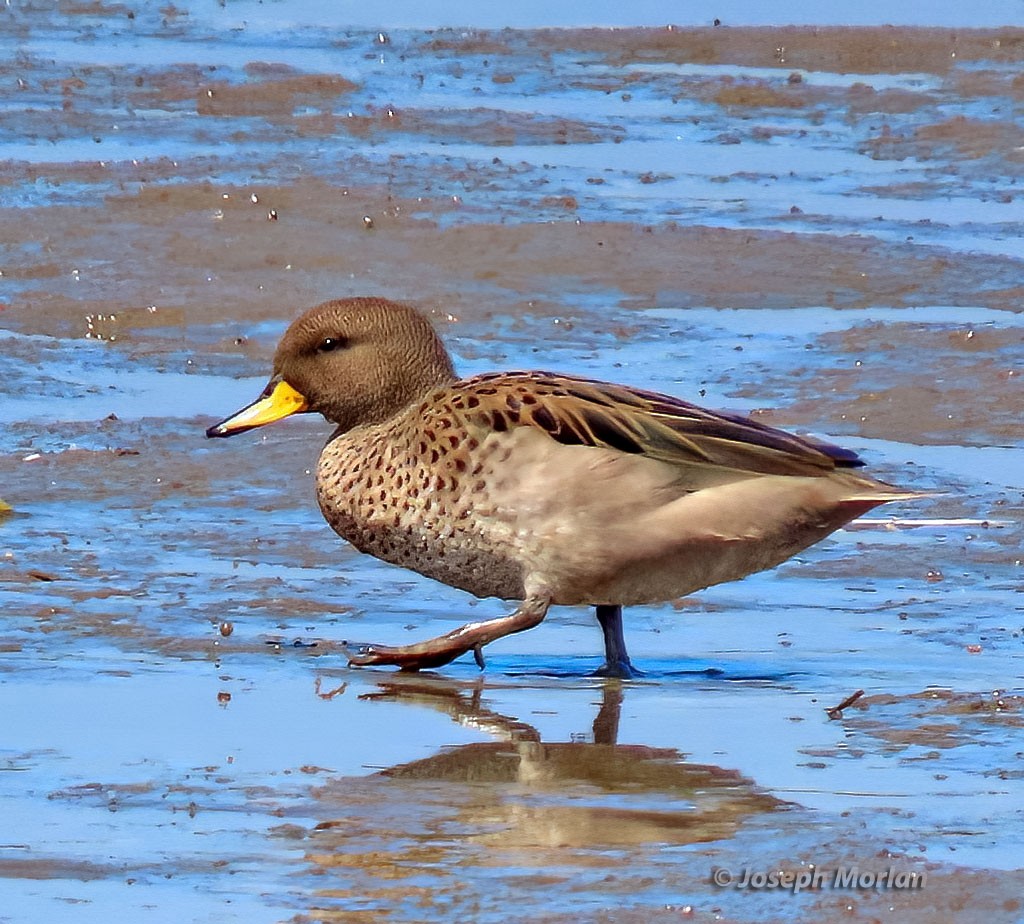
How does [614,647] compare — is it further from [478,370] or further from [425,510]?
[478,370]

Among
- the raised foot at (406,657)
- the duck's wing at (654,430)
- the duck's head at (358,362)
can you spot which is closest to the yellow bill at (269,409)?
the duck's head at (358,362)

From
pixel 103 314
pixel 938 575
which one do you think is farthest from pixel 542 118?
pixel 938 575

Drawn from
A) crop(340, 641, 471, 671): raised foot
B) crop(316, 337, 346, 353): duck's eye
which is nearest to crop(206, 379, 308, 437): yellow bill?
crop(316, 337, 346, 353): duck's eye

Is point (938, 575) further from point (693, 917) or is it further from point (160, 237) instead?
point (160, 237)

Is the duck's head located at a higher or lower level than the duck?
higher

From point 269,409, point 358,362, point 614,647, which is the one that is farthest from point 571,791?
point 269,409

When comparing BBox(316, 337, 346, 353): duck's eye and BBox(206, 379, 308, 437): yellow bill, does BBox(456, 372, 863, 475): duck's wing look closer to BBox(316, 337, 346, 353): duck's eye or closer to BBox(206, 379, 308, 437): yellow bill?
BBox(316, 337, 346, 353): duck's eye

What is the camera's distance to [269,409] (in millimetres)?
6535

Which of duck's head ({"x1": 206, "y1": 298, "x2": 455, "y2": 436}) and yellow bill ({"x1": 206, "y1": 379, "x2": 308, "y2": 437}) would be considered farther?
yellow bill ({"x1": 206, "y1": 379, "x2": 308, "y2": 437})

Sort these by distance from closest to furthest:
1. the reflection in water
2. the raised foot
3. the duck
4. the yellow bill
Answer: the reflection in water < the raised foot < the duck < the yellow bill

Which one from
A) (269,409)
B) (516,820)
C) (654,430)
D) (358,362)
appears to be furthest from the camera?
(269,409)

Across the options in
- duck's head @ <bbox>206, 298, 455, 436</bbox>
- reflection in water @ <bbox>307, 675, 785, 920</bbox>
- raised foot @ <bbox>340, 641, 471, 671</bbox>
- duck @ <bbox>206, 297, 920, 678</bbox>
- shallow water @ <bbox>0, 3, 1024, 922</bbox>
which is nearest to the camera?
reflection in water @ <bbox>307, 675, 785, 920</bbox>

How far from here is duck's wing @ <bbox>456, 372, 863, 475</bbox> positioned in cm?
602

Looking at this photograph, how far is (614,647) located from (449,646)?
0.41 m
